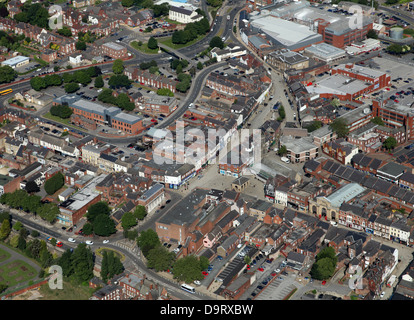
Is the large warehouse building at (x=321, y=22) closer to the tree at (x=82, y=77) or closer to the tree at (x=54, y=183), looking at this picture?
the tree at (x=82, y=77)

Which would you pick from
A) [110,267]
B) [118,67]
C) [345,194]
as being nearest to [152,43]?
[118,67]

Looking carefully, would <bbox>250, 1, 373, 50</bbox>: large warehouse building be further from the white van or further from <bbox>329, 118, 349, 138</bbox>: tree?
the white van

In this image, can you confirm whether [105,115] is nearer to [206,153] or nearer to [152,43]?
[206,153]

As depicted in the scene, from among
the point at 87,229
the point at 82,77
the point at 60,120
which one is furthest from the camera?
the point at 82,77

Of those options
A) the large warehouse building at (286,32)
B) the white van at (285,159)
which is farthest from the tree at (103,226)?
the large warehouse building at (286,32)

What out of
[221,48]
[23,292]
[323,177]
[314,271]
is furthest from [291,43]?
[23,292]

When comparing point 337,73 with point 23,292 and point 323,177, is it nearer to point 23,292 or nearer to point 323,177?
point 323,177
